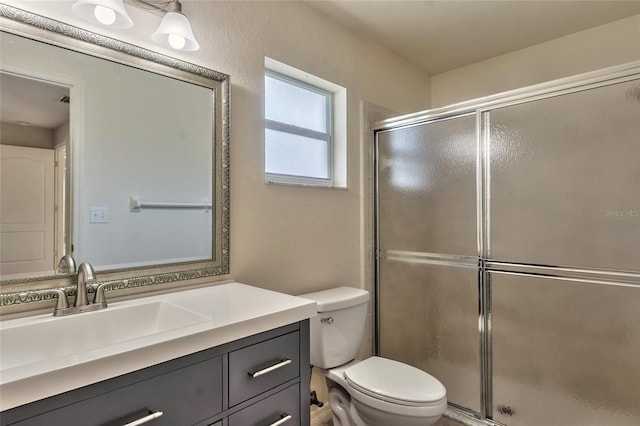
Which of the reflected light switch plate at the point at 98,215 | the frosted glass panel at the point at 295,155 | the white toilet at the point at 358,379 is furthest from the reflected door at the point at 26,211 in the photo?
the white toilet at the point at 358,379

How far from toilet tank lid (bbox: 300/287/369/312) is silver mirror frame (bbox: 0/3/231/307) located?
1.60ft

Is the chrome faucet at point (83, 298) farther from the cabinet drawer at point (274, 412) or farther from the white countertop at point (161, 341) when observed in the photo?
the cabinet drawer at point (274, 412)

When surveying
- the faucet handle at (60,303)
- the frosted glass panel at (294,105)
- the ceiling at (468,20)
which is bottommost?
the faucet handle at (60,303)

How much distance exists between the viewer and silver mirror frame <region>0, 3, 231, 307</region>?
1.06 meters

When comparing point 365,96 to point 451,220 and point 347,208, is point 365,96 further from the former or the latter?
point 451,220

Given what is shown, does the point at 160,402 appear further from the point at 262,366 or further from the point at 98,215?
the point at 98,215

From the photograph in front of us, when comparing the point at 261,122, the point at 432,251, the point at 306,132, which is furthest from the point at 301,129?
the point at 432,251

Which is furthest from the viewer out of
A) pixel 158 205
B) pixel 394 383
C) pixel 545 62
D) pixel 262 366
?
pixel 545 62

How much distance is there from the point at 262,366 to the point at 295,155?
4.29 feet

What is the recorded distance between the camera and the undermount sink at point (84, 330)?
932 millimetres

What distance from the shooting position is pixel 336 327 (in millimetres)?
1747

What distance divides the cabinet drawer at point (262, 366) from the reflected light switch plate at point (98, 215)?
0.69 metres

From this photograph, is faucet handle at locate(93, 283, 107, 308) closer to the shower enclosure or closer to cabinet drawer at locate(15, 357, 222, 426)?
cabinet drawer at locate(15, 357, 222, 426)

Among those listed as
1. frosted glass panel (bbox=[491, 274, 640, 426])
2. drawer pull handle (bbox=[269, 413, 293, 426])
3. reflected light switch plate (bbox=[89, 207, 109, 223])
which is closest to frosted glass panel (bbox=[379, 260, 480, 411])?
frosted glass panel (bbox=[491, 274, 640, 426])
